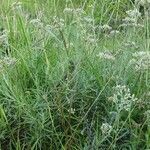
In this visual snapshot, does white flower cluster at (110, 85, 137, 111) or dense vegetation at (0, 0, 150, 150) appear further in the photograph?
dense vegetation at (0, 0, 150, 150)

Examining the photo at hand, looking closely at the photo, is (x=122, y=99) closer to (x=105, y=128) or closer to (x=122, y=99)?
(x=122, y=99)

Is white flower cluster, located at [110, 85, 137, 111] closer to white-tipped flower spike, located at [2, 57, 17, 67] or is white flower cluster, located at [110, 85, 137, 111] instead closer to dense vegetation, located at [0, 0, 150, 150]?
dense vegetation, located at [0, 0, 150, 150]

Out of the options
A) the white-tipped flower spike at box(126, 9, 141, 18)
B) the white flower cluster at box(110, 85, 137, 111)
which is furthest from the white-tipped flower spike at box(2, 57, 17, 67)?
the white-tipped flower spike at box(126, 9, 141, 18)

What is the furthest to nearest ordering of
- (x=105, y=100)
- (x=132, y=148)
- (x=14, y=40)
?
(x=14, y=40)
(x=105, y=100)
(x=132, y=148)

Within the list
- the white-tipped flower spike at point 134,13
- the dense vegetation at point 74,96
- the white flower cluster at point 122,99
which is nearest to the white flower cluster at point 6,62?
the dense vegetation at point 74,96

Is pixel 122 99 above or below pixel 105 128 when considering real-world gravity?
above

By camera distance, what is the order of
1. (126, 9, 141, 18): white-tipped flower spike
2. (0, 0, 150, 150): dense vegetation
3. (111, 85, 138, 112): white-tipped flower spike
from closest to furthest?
(111, 85, 138, 112): white-tipped flower spike < (0, 0, 150, 150): dense vegetation < (126, 9, 141, 18): white-tipped flower spike

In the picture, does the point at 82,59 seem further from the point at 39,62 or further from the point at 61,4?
the point at 61,4

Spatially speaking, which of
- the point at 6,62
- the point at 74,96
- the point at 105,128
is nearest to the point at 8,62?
the point at 6,62

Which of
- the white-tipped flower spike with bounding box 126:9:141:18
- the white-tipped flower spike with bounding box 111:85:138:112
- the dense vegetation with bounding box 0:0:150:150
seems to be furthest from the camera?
the white-tipped flower spike with bounding box 126:9:141:18

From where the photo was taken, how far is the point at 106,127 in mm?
2299

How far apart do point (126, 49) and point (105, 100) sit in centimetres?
37

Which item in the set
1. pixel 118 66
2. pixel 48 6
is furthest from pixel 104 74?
pixel 48 6

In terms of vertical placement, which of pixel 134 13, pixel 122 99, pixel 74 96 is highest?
pixel 134 13
